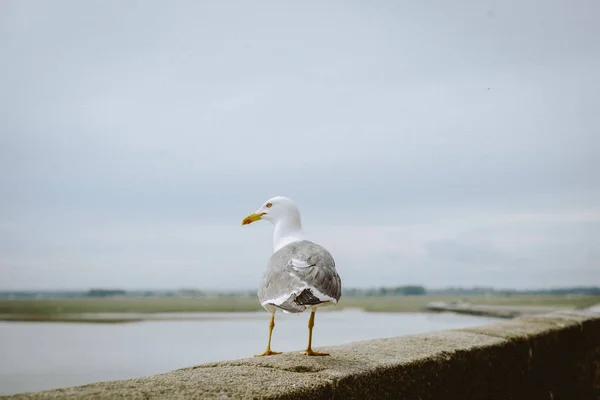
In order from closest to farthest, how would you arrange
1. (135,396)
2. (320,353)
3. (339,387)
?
(135,396) < (339,387) < (320,353)

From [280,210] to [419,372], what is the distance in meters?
1.37

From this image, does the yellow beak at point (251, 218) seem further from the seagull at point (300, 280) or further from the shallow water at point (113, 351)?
the shallow water at point (113, 351)

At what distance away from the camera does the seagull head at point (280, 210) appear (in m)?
4.40

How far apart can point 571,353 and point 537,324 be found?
62 cm

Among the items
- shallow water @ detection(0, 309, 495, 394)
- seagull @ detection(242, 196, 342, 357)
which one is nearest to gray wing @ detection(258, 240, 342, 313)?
seagull @ detection(242, 196, 342, 357)

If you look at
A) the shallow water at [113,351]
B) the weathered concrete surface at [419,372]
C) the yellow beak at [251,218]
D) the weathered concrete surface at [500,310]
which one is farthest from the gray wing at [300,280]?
the weathered concrete surface at [500,310]

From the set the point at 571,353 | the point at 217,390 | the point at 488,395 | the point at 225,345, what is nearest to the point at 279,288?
the point at 217,390

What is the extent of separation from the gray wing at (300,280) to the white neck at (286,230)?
41cm

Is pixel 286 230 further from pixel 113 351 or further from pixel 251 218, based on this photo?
pixel 113 351

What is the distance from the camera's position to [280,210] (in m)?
4.42

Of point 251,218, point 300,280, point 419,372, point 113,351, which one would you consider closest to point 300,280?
point 300,280

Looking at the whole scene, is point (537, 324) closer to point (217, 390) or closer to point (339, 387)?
point (339, 387)

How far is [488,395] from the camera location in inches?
183

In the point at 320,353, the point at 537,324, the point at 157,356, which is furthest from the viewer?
the point at 157,356
